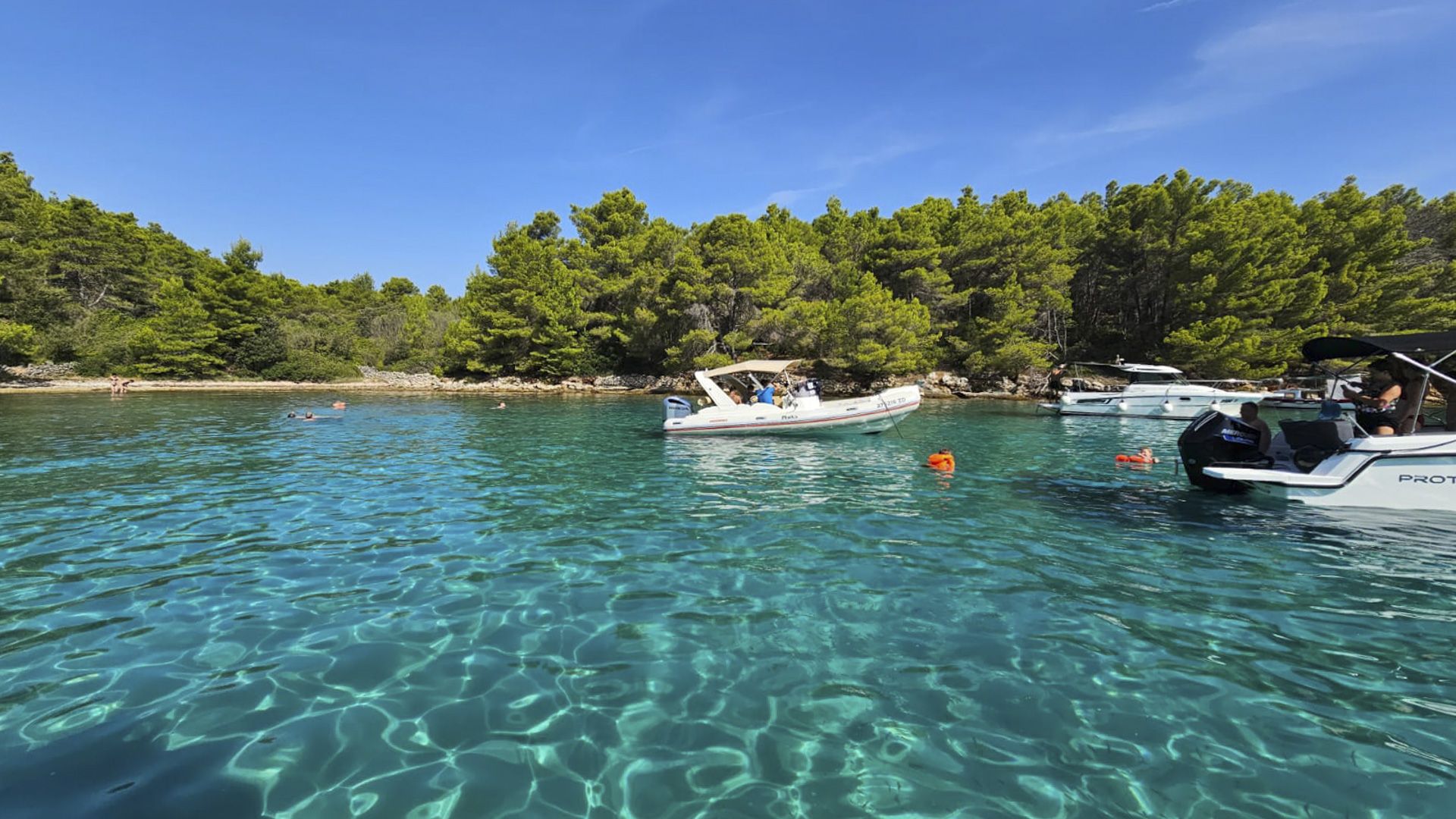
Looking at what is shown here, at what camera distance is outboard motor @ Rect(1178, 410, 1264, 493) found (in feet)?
31.2

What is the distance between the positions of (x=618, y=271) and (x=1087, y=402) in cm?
3468

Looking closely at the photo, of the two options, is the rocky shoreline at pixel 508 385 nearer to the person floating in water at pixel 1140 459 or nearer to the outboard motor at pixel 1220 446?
the person floating in water at pixel 1140 459

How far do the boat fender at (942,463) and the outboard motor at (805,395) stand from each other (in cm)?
520

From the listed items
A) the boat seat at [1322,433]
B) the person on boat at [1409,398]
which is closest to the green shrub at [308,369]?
the boat seat at [1322,433]

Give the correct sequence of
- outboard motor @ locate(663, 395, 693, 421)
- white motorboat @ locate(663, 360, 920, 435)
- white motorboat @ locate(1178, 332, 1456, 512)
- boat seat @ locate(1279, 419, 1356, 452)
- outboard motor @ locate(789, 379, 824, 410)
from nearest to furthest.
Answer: white motorboat @ locate(1178, 332, 1456, 512) < boat seat @ locate(1279, 419, 1356, 452) < white motorboat @ locate(663, 360, 920, 435) < outboard motor @ locate(789, 379, 824, 410) < outboard motor @ locate(663, 395, 693, 421)

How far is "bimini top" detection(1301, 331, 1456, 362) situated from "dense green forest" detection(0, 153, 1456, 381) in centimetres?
2748

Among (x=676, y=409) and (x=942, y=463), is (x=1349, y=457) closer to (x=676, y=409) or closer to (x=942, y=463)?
(x=942, y=463)

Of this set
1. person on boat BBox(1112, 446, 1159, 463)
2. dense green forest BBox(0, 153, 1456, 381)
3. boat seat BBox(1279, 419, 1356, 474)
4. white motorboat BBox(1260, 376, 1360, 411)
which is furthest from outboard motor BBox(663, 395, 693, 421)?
dense green forest BBox(0, 153, 1456, 381)

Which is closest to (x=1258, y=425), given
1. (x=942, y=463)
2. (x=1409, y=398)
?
(x=1409, y=398)

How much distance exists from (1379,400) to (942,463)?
271 inches

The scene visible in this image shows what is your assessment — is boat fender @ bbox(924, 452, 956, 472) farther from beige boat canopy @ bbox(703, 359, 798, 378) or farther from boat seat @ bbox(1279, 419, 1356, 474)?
beige boat canopy @ bbox(703, 359, 798, 378)

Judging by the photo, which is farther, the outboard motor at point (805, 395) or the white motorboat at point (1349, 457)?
the outboard motor at point (805, 395)

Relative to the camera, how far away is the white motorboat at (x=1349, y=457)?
805 cm

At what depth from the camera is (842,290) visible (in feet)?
138
